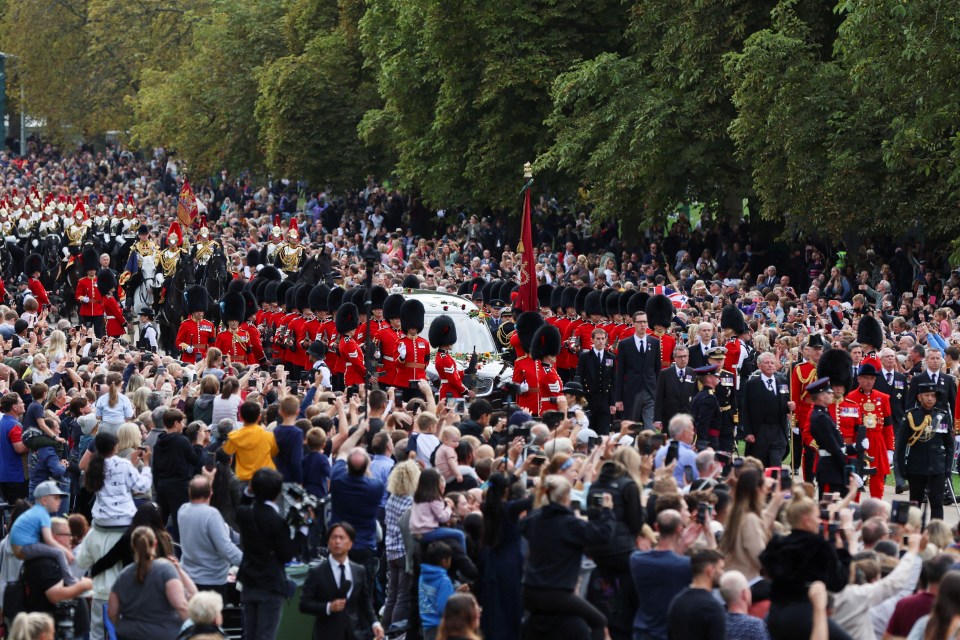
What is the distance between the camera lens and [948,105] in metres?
24.6

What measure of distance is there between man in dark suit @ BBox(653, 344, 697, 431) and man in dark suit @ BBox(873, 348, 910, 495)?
75.9 inches

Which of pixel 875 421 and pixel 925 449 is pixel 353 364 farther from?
pixel 925 449

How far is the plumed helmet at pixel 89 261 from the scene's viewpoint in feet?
103

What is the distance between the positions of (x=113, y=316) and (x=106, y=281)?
5.53 feet

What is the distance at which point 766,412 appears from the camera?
16156 millimetres

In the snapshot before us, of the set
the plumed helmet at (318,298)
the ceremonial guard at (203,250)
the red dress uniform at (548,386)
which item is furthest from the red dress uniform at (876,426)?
the ceremonial guard at (203,250)

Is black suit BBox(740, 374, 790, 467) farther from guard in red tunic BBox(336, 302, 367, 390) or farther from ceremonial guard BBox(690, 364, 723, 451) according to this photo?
guard in red tunic BBox(336, 302, 367, 390)

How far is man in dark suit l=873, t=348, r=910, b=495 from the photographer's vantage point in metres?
17.7

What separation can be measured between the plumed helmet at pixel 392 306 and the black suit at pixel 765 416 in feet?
18.0

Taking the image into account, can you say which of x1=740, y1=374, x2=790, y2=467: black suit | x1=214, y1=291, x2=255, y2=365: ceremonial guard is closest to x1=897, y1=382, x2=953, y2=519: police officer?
x1=740, y1=374, x2=790, y2=467: black suit

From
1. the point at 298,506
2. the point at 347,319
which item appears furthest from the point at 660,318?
the point at 298,506

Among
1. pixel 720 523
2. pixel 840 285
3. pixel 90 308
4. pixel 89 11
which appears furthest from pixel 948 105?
pixel 89 11

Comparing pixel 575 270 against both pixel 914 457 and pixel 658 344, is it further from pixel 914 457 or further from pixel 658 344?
pixel 914 457

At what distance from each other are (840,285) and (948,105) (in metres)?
3.60
